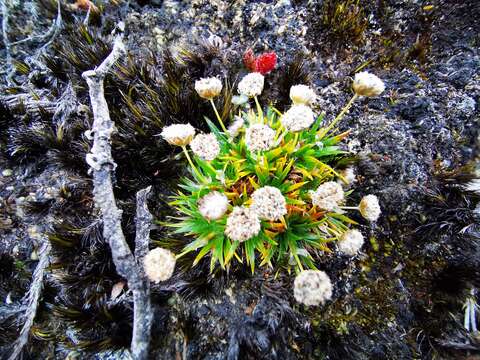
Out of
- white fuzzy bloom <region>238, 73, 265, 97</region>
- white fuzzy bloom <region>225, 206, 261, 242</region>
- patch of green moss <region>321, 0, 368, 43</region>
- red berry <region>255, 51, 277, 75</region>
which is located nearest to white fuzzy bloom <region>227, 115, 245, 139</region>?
white fuzzy bloom <region>238, 73, 265, 97</region>

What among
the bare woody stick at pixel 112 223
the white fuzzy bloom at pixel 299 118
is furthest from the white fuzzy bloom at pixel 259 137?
the bare woody stick at pixel 112 223

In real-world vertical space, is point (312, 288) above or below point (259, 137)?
below

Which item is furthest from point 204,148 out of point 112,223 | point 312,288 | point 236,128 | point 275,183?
point 312,288

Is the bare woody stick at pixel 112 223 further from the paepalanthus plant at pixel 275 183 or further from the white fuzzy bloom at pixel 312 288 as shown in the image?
the white fuzzy bloom at pixel 312 288

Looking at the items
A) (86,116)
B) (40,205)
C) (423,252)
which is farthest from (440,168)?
(40,205)

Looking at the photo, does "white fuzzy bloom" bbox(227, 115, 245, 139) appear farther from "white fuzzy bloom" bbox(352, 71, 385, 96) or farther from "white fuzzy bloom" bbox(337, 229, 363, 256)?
"white fuzzy bloom" bbox(337, 229, 363, 256)

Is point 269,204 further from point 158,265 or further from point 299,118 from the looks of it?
point 158,265
